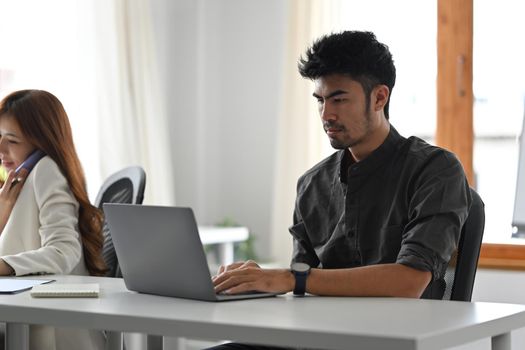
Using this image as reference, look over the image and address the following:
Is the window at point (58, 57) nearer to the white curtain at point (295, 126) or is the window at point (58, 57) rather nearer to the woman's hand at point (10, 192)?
the white curtain at point (295, 126)

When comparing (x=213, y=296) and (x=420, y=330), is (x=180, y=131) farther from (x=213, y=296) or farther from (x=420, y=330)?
(x=420, y=330)

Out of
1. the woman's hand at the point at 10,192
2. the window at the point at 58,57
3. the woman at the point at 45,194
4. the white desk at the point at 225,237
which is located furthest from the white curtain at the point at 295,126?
the woman's hand at the point at 10,192

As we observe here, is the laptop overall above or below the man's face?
below

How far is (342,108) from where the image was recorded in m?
2.11

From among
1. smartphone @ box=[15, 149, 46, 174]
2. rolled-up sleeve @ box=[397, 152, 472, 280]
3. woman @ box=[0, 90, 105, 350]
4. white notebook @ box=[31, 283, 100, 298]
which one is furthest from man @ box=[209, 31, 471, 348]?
smartphone @ box=[15, 149, 46, 174]

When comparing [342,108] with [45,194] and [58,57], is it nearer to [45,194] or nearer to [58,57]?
[45,194]

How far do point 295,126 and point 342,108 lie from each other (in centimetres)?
219

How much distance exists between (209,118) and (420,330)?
3408 mm

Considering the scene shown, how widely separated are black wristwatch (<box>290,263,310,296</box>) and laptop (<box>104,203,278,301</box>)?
6 centimetres

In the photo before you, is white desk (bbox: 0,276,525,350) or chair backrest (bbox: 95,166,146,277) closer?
white desk (bbox: 0,276,525,350)

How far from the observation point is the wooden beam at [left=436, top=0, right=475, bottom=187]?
3807 mm

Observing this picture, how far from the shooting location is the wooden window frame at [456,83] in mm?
3807

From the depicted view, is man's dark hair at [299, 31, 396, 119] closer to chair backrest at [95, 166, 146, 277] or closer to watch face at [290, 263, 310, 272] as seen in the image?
watch face at [290, 263, 310, 272]

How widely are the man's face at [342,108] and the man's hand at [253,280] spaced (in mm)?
426
